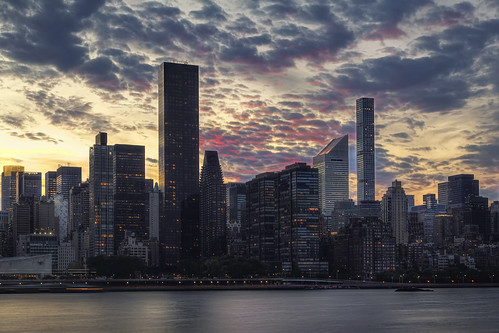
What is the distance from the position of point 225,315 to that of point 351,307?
35938mm

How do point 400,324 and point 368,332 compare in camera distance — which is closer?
point 368,332

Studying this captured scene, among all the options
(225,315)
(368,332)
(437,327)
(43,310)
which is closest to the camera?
(368,332)

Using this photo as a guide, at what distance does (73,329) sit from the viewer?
392 feet

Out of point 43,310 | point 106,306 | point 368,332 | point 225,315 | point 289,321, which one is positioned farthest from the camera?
point 106,306

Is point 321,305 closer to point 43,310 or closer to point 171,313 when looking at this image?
point 171,313

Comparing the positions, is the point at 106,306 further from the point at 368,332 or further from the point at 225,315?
the point at 368,332

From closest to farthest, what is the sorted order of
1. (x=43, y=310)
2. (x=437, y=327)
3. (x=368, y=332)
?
(x=368, y=332) < (x=437, y=327) < (x=43, y=310)

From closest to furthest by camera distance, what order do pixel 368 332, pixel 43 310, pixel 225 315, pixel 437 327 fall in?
pixel 368 332, pixel 437 327, pixel 225 315, pixel 43 310

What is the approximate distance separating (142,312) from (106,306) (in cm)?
2572

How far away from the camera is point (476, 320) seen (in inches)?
5335

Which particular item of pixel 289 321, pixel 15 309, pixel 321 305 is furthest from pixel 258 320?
pixel 15 309

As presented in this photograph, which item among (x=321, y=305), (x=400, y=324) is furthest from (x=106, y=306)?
(x=400, y=324)

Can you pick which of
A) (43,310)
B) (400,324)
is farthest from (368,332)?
(43,310)

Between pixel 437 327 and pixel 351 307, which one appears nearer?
pixel 437 327
